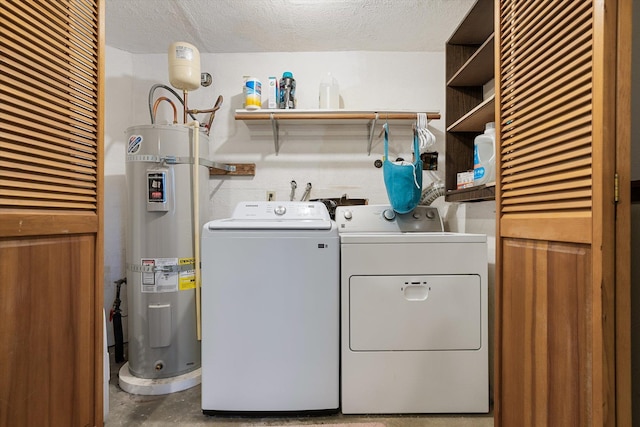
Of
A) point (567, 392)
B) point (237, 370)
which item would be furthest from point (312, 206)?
point (567, 392)

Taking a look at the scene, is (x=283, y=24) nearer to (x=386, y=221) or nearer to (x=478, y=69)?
(x=478, y=69)

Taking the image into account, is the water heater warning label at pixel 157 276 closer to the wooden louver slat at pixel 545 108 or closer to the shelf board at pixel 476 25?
the wooden louver slat at pixel 545 108

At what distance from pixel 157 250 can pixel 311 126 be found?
137cm

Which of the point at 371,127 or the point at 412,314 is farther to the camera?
the point at 371,127

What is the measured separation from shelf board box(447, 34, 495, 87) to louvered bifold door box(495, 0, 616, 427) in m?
0.44

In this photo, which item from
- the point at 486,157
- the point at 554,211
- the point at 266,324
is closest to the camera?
the point at 554,211

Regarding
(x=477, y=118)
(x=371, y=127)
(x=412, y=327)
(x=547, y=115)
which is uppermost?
(x=371, y=127)

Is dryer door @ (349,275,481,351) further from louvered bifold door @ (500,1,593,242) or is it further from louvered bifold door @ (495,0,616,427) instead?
louvered bifold door @ (500,1,593,242)

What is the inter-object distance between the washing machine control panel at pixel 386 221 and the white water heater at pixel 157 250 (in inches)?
36.9

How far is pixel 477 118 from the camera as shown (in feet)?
5.43

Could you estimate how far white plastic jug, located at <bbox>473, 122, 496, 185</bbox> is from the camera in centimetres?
152

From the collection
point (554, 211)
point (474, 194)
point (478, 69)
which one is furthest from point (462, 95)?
point (554, 211)

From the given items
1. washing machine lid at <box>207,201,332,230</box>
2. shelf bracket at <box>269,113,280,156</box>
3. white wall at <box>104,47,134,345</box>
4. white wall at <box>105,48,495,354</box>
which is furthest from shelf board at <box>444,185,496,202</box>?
white wall at <box>104,47,134,345</box>

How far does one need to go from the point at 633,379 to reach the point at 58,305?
5.50 feet
